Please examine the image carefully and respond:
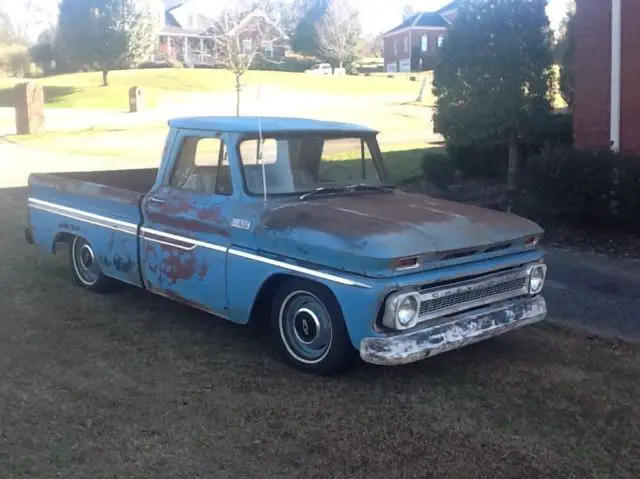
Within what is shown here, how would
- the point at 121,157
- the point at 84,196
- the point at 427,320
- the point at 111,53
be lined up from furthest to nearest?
the point at 111,53, the point at 121,157, the point at 84,196, the point at 427,320

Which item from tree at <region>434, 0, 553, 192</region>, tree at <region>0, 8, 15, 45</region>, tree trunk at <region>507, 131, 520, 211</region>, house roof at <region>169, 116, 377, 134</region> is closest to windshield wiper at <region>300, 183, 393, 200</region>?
house roof at <region>169, 116, 377, 134</region>

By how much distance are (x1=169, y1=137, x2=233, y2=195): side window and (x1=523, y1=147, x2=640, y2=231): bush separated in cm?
512

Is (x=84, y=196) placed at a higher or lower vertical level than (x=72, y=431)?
higher

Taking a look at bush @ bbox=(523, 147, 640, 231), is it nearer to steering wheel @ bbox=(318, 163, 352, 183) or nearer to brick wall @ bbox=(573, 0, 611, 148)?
brick wall @ bbox=(573, 0, 611, 148)

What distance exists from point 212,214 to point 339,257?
128 cm

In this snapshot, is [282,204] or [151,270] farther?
[151,270]

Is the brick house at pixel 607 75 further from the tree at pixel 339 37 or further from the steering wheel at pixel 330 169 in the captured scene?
the tree at pixel 339 37

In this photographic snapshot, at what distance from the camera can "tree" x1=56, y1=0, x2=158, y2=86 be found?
49.2m

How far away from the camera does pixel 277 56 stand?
74062 mm

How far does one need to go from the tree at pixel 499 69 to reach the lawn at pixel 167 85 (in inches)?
1181

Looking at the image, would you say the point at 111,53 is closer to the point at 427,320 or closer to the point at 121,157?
the point at 121,157

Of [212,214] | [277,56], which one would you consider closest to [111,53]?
[277,56]

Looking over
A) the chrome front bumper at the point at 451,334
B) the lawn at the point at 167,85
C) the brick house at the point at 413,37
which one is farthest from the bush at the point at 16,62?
the chrome front bumper at the point at 451,334

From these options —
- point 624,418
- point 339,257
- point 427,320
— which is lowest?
point 624,418
